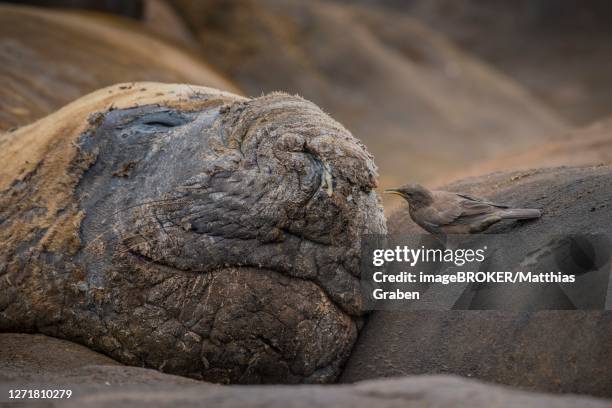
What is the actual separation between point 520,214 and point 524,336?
0.72m

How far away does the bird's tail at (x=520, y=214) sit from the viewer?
14.7ft

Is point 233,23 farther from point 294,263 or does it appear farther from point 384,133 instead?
point 294,263

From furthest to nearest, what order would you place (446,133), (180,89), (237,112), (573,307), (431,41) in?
(431,41)
(446,133)
(180,89)
(237,112)
(573,307)

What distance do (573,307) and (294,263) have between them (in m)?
1.34

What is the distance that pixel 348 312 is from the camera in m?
4.43

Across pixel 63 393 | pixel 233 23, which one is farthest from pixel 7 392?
pixel 233 23

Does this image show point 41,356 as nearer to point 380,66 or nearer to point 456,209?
point 456,209

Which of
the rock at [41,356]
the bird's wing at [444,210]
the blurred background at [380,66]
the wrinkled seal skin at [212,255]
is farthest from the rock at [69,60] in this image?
the bird's wing at [444,210]

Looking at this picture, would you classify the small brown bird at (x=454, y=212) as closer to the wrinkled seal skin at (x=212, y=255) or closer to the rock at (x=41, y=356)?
the wrinkled seal skin at (x=212, y=255)

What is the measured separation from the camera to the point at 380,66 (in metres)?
15.1

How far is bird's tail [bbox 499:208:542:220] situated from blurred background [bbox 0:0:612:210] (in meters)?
3.48

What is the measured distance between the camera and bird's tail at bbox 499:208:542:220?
14.7 ft

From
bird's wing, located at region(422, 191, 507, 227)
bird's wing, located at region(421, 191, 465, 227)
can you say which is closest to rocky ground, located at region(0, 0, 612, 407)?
bird's wing, located at region(422, 191, 507, 227)

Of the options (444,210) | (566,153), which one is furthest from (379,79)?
(444,210)
